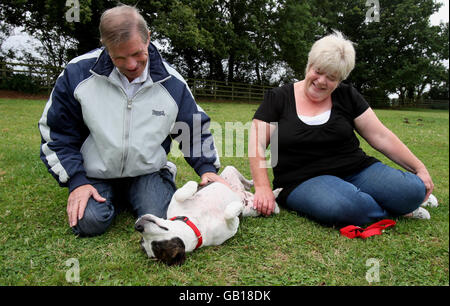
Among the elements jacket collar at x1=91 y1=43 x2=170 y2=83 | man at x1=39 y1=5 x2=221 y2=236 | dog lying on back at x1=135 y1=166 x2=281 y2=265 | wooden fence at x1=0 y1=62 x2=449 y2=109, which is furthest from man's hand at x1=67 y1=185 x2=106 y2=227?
wooden fence at x1=0 y1=62 x2=449 y2=109

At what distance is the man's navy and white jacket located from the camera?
95.3 inches

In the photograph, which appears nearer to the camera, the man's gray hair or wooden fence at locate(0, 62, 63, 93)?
the man's gray hair

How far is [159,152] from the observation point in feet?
8.85

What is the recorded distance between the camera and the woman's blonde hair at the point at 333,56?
8.32ft

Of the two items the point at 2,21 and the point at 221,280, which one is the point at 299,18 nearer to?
the point at 2,21

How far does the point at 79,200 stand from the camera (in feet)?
7.77

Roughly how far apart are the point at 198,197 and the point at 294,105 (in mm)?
1134

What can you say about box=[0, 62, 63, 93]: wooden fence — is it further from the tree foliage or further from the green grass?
the green grass

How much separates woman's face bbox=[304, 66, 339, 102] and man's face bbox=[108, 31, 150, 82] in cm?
125

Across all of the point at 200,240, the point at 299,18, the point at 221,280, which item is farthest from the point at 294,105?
the point at 299,18

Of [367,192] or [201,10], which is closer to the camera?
[367,192]

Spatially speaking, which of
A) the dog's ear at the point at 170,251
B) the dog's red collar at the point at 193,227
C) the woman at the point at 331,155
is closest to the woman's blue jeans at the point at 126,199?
the dog's red collar at the point at 193,227

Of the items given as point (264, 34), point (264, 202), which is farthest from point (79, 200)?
point (264, 34)

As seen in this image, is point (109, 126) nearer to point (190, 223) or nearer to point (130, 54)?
point (130, 54)
